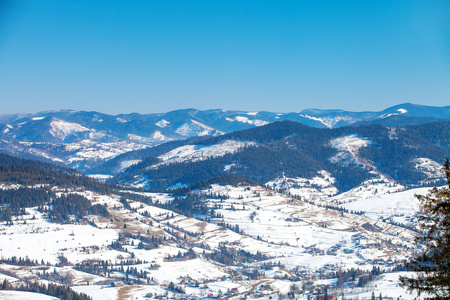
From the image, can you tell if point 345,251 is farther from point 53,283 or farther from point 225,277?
point 53,283

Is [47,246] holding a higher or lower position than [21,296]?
higher

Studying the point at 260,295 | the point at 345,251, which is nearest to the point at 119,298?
the point at 260,295

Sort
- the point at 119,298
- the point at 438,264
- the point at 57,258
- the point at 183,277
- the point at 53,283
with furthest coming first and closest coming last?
the point at 57,258, the point at 183,277, the point at 53,283, the point at 119,298, the point at 438,264

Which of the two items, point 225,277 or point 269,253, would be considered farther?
point 269,253

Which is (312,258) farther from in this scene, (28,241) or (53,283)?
(28,241)

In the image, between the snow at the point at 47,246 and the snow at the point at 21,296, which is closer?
the snow at the point at 21,296

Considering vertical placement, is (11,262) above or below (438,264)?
below

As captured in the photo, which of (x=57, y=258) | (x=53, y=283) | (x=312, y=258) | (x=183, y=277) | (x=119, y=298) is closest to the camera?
(x=119, y=298)

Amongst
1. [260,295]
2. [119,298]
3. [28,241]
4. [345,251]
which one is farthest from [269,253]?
[28,241]

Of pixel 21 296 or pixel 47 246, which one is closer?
pixel 21 296

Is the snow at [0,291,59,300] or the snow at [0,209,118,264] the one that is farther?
the snow at [0,209,118,264]
